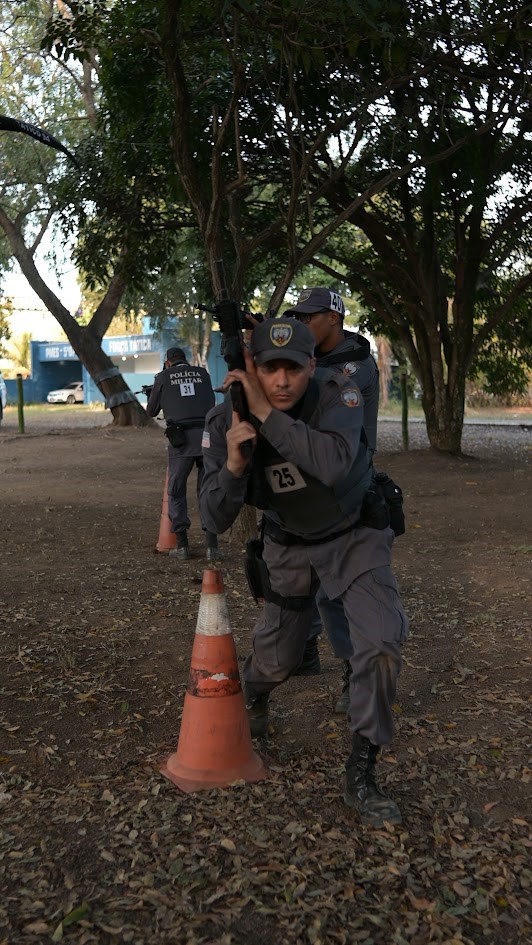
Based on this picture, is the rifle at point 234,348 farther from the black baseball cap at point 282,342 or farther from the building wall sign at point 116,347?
the building wall sign at point 116,347

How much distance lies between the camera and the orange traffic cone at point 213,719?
12.7 ft

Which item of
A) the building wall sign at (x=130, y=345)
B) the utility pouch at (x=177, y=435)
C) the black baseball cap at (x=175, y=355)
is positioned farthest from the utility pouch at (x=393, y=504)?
the building wall sign at (x=130, y=345)

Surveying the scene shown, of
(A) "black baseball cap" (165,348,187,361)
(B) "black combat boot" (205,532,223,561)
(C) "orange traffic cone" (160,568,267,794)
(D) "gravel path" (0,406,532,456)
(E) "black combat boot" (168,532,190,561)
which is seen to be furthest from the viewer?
(D) "gravel path" (0,406,532,456)

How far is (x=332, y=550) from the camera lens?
12.1 ft

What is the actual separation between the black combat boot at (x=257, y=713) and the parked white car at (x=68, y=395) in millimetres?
53568

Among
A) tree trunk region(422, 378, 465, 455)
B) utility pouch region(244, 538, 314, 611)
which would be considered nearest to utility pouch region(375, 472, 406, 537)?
utility pouch region(244, 538, 314, 611)

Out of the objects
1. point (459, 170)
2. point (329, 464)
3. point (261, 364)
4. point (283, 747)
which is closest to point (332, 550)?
point (329, 464)

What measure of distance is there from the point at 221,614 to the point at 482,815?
4.07ft

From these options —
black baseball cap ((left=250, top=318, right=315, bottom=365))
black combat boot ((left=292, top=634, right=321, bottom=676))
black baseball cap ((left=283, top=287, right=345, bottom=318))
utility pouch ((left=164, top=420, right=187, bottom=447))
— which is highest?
black baseball cap ((left=283, top=287, right=345, bottom=318))

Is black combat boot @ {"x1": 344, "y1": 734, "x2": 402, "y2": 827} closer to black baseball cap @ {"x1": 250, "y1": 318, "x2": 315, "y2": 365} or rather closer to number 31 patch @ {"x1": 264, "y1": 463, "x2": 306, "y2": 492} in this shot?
number 31 patch @ {"x1": 264, "y1": 463, "x2": 306, "y2": 492}

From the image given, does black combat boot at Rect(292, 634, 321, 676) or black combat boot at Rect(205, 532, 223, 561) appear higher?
black combat boot at Rect(292, 634, 321, 676)

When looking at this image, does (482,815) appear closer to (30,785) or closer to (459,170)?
(30,785)

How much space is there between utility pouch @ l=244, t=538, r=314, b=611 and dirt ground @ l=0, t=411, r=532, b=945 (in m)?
0.65

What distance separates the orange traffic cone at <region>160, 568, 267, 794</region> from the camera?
12.7 ft
